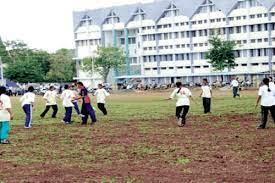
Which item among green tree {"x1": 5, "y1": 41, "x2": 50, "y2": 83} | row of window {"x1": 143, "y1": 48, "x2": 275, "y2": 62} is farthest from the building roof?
green tree {"x1": 5, "y1": 41, "x2": 50, "y2": 83}

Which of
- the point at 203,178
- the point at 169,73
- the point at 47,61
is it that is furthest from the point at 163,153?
the point at 47,61

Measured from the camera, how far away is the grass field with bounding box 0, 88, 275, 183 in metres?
11.8

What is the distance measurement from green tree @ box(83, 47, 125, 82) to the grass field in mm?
78412

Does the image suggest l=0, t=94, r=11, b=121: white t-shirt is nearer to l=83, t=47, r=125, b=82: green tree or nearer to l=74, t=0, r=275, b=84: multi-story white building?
l=74, t=0, r=275, b=84: multi-story white building

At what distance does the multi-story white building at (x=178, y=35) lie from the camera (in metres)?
95.4

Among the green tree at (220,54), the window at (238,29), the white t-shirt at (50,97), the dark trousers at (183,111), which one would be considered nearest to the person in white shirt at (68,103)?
the white t-shirt at (50,97)

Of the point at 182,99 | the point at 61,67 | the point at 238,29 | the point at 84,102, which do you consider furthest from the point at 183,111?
the point at 61,67

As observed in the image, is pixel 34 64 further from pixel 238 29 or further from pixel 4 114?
pixel 4 114

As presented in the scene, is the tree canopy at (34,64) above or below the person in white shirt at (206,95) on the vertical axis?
above

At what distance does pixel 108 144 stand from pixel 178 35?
87824mm

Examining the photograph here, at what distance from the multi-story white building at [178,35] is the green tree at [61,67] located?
442 centimetres

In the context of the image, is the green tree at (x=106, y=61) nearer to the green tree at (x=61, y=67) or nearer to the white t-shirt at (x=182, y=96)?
the green tree at (x=61, y=67)

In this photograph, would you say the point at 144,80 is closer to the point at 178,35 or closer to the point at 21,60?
the point at 178,35

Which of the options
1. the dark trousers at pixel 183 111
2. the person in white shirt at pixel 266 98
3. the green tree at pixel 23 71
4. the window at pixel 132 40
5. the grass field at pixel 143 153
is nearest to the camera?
the grass field at pixel 143 153
